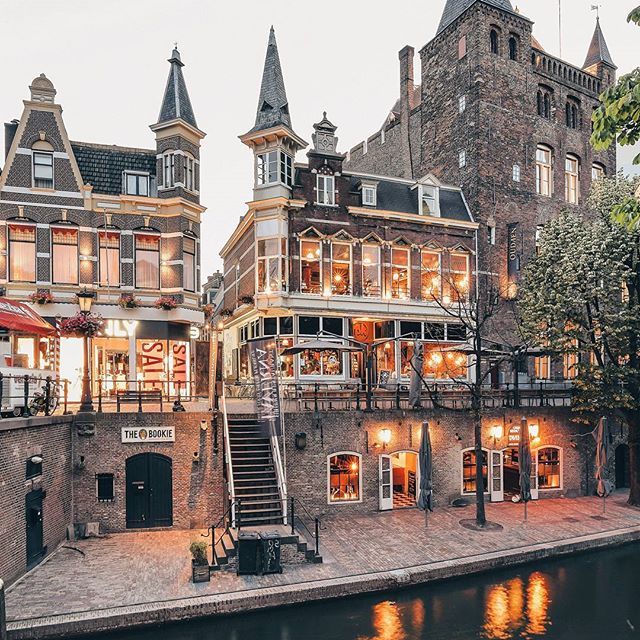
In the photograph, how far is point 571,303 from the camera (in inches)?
757

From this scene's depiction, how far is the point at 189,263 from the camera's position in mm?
22734

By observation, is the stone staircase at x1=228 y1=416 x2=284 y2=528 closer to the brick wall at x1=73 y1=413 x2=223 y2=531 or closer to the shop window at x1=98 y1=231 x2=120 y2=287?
the brick wall at x1=73 y1=413 x2=223 y2=531

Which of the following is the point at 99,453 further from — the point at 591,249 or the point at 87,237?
the point at 591,249

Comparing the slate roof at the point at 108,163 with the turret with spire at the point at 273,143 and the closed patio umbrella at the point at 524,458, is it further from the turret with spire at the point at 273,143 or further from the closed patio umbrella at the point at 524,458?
the closed patio umbrella at the point at 524,458

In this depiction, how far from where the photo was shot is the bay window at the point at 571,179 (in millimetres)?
29344

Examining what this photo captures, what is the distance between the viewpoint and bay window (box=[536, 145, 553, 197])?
28328mm

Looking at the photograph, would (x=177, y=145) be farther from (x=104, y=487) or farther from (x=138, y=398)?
(x=104, y=487)

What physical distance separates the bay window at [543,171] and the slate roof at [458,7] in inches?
299

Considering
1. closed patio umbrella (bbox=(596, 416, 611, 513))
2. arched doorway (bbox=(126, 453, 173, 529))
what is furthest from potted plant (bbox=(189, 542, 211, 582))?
closed patio umbrella (bbox=(596, 416, 611, 513))

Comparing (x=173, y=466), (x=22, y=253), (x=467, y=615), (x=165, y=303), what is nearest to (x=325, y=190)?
(x=165, y=303)

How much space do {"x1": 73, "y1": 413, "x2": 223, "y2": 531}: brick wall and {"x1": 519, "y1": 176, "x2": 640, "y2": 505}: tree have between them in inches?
538

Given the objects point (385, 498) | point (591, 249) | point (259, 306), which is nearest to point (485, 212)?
point (591, 249)

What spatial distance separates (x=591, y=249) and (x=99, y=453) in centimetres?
1882

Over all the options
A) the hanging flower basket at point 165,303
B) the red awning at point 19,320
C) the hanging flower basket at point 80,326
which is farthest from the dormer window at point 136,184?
the red awning at point 19,320
